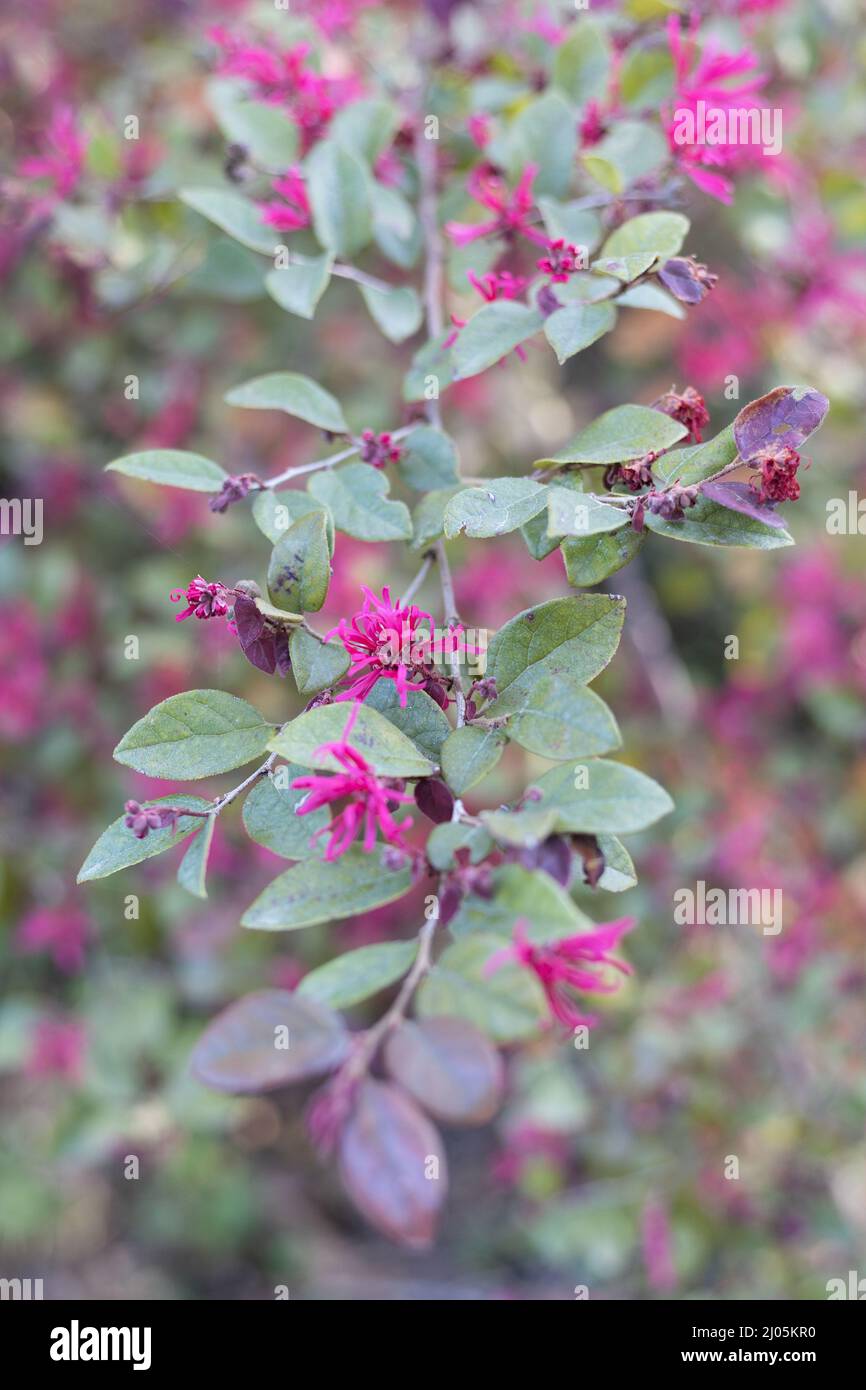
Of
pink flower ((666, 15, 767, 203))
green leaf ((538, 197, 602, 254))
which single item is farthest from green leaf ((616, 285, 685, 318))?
pink flower ((666, 15, 767, 203))

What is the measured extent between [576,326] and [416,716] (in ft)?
0.95

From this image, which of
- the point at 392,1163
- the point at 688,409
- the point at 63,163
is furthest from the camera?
the point at 63,163

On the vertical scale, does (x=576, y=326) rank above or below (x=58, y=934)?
above

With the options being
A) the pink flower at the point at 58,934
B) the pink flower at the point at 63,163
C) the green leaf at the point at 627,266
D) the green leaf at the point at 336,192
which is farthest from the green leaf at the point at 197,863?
the pink flower at the point at 58,934

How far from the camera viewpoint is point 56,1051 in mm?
1646

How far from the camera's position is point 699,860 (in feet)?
5.40

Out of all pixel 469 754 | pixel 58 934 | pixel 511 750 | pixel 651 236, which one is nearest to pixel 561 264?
pixel 651 236

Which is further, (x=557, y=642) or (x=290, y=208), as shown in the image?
(x=290, y=208)

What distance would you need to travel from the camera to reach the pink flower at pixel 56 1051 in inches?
64.6

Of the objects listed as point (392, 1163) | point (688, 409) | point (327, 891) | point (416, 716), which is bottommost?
point (392, 1163)

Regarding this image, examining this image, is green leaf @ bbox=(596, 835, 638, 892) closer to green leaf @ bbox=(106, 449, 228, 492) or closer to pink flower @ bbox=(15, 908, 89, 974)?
green leaf @ bbox=(106, 449, 228, 492)

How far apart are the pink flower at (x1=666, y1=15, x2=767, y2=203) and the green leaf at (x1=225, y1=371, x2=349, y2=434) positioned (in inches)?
15.1

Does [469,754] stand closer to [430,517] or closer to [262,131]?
[430,517]

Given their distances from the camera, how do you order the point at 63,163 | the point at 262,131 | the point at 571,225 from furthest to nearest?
the point at 63,163, the point at 262,131, the point at 571,225
